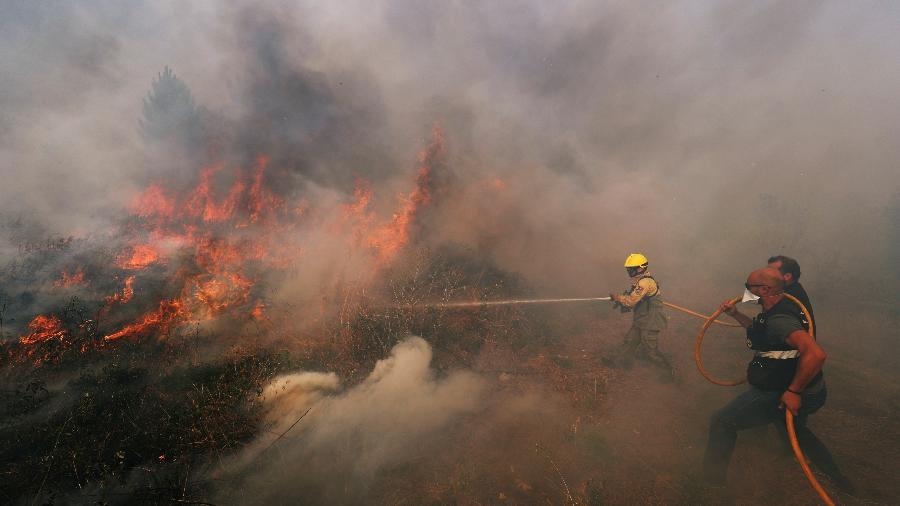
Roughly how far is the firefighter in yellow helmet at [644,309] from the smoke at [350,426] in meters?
3.04

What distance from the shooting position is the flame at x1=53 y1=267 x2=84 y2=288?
25.1ft

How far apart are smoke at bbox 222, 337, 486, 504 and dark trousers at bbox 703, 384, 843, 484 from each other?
9.52 ft

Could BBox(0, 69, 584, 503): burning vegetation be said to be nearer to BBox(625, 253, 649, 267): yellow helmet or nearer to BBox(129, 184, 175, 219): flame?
BBox(129, 184, 175, 219): flame

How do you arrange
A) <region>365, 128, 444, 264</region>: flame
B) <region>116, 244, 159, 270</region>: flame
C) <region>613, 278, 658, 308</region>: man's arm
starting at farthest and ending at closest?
<region>365, 128, 444, 264</region>: flame, <region>116, 244, 159, 270</region>: flame, <region>613, 278, 658, 308</region>: man's arm

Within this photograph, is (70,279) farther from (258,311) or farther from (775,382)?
(775,382)

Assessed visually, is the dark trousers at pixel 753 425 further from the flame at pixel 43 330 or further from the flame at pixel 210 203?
the flame at pixel 210 203

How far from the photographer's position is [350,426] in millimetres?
4719

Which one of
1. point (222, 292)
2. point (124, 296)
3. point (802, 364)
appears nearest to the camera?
point (802, 364)

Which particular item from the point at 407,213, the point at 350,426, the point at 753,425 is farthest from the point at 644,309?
the point at 407,213

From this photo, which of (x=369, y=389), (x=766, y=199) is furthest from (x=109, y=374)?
(x=766, y=199)

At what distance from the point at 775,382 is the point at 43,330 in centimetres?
1147

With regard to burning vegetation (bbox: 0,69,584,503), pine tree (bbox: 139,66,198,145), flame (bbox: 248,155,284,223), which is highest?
pine tree (bbox: 139,66,198,145)

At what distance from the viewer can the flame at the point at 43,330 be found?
6375mm

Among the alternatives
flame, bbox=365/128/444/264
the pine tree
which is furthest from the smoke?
the pine tree
